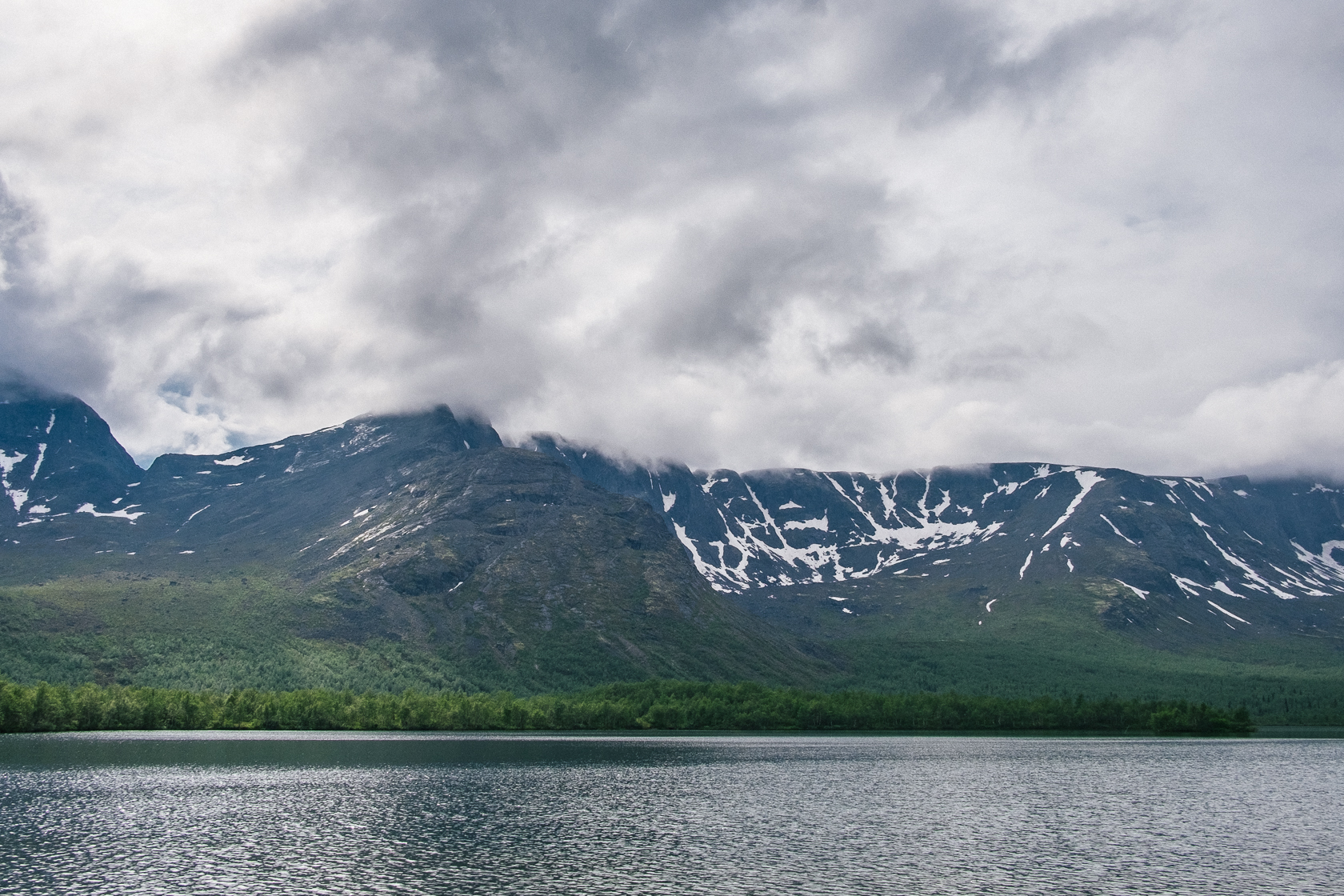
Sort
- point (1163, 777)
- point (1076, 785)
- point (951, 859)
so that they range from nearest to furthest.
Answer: point (951, 859)
point (1076, 785)
point (1163, 777)

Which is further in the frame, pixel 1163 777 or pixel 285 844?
pixel 1163 777

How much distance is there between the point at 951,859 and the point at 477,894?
3876cm

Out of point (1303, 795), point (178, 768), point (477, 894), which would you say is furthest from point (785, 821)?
point (178, 768)

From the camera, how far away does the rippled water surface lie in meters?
71.3

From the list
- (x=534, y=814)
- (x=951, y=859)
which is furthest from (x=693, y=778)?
(x=951, y=859)

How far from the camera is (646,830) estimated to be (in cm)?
9550

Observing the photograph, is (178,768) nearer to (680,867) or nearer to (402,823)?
(402,823)

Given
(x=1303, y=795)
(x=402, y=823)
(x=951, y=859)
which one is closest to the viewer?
(x=951, y=859)

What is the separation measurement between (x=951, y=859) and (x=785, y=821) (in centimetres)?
2307

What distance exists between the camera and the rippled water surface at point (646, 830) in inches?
2808

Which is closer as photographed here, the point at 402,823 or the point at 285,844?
the point at 285,844

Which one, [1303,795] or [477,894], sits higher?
[477,894]

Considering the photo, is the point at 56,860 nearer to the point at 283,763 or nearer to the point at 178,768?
the point at 178,768

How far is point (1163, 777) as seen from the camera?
509ft
